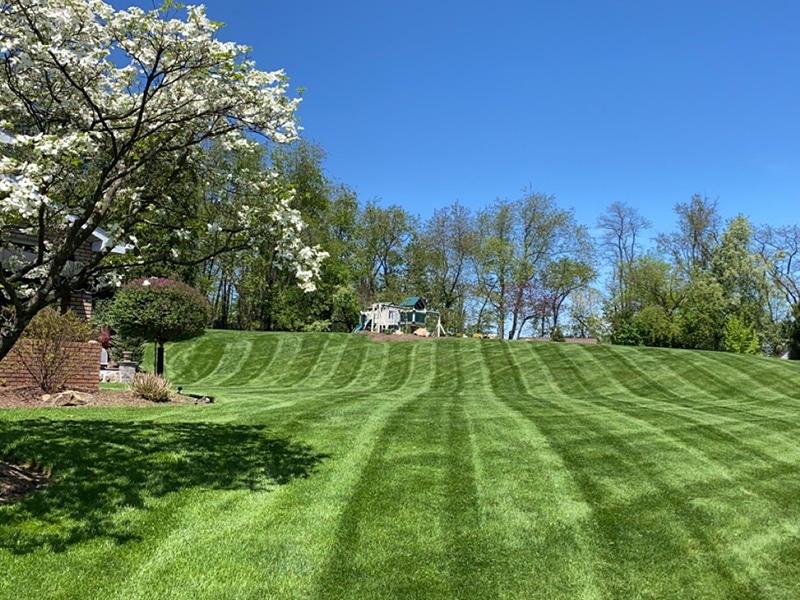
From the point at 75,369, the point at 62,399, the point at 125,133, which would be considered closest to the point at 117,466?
the point at 125,133

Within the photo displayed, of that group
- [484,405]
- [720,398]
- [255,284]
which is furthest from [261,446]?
[255,284]

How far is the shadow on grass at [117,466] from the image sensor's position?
13.4ft

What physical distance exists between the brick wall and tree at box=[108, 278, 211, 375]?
276 centimetres

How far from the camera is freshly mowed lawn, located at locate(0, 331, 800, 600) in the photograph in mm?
3631

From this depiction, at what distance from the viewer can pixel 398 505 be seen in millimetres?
4832

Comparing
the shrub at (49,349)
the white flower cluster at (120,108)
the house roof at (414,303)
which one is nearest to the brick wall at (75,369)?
the shrub at (49,349)

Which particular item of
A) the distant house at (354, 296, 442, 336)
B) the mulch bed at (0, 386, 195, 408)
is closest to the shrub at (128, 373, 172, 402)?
the mulch bed at (0, 386, 195, 408)

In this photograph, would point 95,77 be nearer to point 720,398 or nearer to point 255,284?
point 720,398

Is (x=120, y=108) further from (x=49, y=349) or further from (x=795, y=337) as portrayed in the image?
(x=795, y=337)

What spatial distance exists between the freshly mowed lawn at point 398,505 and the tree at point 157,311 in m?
4.42

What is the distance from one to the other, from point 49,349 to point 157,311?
357 centimetres

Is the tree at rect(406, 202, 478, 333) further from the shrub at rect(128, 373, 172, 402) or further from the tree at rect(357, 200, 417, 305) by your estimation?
the shrub at rect(128, 373, 172, 402)

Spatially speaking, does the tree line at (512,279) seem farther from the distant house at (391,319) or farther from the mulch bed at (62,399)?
the mulch bed at (62,399)

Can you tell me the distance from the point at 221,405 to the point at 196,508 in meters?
5.41
